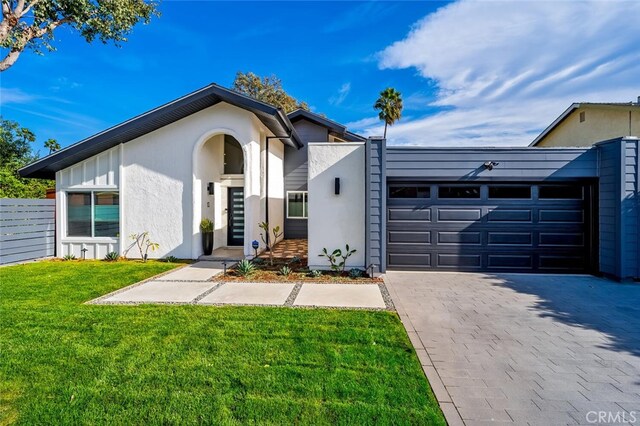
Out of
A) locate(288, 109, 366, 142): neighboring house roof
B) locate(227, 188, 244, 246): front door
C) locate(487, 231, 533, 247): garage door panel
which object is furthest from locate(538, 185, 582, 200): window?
locate(227, 188, 244, 246): front door

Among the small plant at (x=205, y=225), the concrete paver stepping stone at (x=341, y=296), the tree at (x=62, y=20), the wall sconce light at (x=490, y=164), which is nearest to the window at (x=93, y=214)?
the small plant at (x=205, y=225)

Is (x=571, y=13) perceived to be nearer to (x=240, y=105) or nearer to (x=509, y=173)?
(x=509, y=173)

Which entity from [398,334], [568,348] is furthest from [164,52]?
[568,348]

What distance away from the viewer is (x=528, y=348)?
367 cm

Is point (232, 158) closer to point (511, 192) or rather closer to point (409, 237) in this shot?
point (409, 237)

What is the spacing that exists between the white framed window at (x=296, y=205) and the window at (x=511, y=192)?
26.9 feet

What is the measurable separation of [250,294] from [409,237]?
175 inches

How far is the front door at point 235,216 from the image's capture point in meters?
11.2

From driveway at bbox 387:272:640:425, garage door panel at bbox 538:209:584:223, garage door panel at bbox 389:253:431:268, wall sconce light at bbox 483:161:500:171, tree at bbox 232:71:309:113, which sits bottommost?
driveway at bbox 387:272:640:425

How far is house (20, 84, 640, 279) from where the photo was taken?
7184 millimetres

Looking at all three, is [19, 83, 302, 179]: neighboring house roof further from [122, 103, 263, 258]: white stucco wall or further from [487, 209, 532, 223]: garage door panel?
[487, 209, 532, 223]: garage door panel

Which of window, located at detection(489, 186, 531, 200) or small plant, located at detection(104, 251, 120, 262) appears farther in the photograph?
small plant, located at detection(104, 251, 120, 262)

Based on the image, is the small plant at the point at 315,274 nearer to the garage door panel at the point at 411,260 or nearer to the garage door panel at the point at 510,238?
the garage door panel at the point at 411,260

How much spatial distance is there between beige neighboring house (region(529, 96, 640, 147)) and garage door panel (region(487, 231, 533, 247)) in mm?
7651
